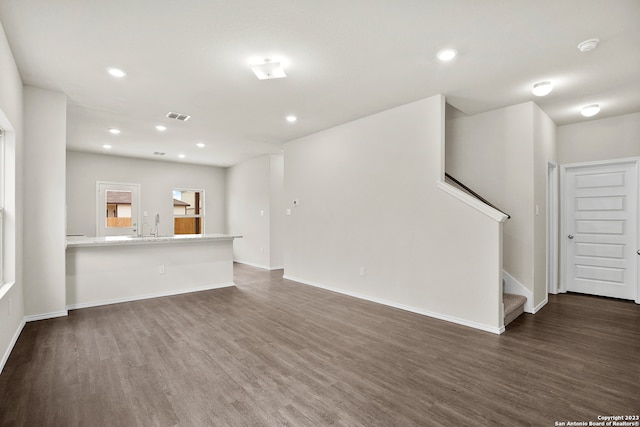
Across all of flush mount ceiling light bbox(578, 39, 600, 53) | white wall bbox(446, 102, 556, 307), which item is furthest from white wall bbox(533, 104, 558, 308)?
flush mount ceiling light bbox(578, 39, 600, 53)

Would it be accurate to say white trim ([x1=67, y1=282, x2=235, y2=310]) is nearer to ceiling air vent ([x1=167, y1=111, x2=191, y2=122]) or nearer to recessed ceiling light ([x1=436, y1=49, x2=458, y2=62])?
ceiling air vent ([x1=167, y1=111, x2=191, y2=122])

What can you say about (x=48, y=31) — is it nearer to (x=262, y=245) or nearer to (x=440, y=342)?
(x=440, y=342)

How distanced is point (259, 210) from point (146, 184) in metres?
3.02

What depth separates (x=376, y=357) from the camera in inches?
111

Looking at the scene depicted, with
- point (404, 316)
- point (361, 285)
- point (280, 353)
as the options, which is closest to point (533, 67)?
point (404, 316)

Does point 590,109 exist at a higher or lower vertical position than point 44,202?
higher

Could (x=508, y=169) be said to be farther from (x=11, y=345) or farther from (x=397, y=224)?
(x=11, y=345)

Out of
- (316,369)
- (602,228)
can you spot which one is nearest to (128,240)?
(316,369)

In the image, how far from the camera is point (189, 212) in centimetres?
912

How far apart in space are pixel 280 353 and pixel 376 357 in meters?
0.88

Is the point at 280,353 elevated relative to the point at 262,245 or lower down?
lower down

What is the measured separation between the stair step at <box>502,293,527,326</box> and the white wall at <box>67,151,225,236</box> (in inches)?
302

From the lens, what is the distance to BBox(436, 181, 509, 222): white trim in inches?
134

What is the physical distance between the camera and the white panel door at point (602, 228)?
4.59 m
